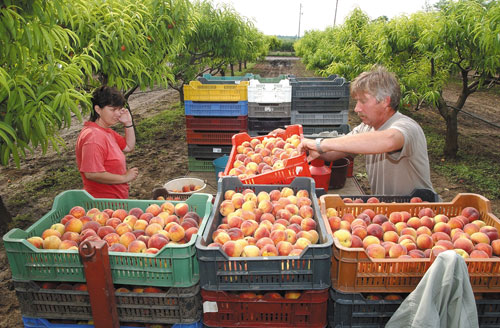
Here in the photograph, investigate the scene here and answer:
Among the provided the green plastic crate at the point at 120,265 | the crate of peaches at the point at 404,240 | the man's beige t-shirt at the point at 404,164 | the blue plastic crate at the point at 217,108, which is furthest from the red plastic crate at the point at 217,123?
the green plastic crate at the point at 120,265

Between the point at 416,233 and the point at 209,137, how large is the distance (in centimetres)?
404

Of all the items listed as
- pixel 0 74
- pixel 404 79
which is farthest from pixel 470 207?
pixel 404 79

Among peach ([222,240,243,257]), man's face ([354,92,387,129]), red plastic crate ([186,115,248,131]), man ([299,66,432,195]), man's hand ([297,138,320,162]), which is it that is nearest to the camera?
peach ([222,240,243,257])

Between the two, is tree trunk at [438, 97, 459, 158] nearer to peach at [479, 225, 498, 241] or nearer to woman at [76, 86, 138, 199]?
peach at [479, 225, 498, 241]

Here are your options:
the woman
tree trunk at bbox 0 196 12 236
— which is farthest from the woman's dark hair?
tree trunk at bbox 0 196 12 236

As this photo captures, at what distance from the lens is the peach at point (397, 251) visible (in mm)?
2070

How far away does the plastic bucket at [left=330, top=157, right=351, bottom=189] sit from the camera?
5.07m

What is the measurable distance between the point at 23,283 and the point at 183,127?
9453 millimetres

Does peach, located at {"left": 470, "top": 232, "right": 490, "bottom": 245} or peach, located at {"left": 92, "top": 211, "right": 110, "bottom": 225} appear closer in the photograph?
peach, located at {"left": 470, "top": 232, "right": 490, "bottom": 245}

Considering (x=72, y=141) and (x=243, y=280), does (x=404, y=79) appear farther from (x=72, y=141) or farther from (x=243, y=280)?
(x=72, y=141)

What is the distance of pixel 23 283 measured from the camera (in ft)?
6.35

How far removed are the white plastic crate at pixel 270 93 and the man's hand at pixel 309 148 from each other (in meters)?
2.43

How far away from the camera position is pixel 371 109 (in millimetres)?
2941

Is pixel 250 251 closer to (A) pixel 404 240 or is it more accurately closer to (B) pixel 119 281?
(B) pixel 119 281
